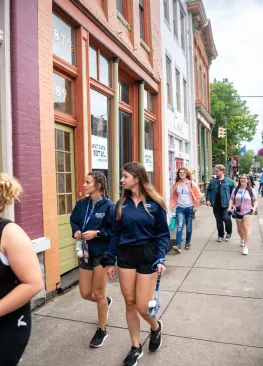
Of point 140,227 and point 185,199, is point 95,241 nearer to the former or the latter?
point 140,227

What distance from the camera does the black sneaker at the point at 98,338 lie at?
3.48 m

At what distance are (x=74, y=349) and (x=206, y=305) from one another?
1866 millimetres

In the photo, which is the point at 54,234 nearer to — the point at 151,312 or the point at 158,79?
the point at 151,312

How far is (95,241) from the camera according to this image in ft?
11.8

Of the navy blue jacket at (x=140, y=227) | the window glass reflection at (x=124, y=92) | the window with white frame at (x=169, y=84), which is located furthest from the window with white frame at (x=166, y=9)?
the navy blue jacket at (x=140, y=227)

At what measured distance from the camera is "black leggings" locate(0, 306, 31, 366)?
1666 millimetres

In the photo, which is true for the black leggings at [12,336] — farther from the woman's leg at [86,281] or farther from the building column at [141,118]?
the building column at [141,118]

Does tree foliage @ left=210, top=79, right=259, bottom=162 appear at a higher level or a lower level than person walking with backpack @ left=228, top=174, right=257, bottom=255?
higher

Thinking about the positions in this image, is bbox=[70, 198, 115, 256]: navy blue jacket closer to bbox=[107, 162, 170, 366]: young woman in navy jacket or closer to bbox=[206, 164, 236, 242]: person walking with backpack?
bbox=[107, 162, 170, 366]: young woman in navy jacket

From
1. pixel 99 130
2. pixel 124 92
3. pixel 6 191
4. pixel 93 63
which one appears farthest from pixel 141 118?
pixel 6 191

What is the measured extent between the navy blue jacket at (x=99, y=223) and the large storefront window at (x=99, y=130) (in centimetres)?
294

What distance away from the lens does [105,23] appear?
6.91m

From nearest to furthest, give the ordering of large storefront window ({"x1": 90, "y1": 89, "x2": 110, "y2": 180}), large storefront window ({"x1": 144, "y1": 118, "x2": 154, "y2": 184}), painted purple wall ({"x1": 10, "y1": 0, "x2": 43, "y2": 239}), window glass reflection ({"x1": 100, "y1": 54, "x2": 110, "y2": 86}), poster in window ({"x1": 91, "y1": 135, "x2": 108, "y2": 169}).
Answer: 1. painted purple wall ({"x1": 10, "y1": 0, "x2": 43, "y2": 239})
2. poster in window ({"x1": 91, "y1": 135, "x2": 108, "y2": 169})
3. large storefront window ({"x1": 90, "y1": 89, "x2": 110, "y2": 180})
4. window glass reflection ({"x1": 100, "y1": 54, "x2": 110, "y2": 86})
5. large storefront window ({"x1": 144, "y1": 118, "x2": 154, "y2": 184})

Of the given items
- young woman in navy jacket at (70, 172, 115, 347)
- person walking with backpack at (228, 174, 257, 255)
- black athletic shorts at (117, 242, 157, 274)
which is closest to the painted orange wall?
young woman in navy jacket at (70, 172, 115, 347)
